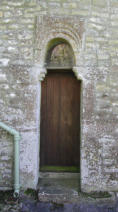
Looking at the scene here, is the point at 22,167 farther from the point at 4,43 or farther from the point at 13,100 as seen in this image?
the point at 4,43

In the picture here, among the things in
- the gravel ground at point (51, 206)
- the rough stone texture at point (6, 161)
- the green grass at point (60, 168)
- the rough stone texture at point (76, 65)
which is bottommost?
the gravel ground at point (51, 206)

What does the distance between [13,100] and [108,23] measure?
220 centimetres

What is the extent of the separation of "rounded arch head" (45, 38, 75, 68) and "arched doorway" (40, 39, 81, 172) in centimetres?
26

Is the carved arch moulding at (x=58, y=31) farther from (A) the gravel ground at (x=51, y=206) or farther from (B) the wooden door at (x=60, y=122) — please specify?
(A) the gravel ground at (x=51, y=206)

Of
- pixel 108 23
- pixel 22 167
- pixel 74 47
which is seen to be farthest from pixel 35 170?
pixel 108 23

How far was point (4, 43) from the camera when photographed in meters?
3.16

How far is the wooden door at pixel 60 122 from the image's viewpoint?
3695 mm

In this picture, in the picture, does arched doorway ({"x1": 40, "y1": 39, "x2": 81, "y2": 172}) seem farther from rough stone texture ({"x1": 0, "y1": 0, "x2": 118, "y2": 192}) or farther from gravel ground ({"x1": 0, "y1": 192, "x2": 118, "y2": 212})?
gravel ground ({"x1": 0, "y1": 192, "x2": 118, "y2": 212})

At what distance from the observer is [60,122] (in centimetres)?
371

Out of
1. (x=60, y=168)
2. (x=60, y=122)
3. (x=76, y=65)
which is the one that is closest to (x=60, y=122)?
(x=60, y=122)

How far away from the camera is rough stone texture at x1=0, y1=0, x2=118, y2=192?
3119 mm

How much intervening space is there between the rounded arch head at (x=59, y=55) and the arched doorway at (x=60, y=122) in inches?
10.4

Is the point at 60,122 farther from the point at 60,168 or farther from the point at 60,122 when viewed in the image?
the point at 60,168

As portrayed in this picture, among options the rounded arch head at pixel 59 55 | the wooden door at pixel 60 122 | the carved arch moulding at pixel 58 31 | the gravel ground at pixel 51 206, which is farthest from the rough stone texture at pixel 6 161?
the rounded arch head at pixel 59 55
